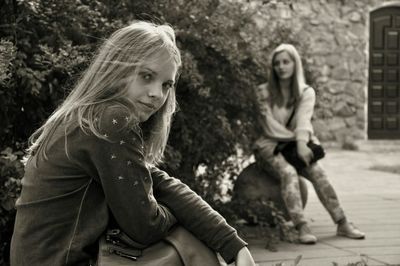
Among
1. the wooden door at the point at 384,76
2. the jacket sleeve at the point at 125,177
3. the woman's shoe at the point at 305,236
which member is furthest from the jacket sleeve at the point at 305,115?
the wooden door at the point at 384,76

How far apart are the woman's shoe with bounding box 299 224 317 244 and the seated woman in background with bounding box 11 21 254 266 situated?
271cm

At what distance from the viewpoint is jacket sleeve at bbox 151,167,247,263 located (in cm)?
238

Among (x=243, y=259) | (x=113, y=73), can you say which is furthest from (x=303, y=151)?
(x=113, y=73)

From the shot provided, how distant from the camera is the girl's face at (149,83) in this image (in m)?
2.38

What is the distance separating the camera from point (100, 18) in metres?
4.29

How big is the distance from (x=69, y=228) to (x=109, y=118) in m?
0.37

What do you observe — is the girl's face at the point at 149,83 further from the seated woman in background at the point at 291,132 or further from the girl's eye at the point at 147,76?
the seated woman in background at the point at 291,132

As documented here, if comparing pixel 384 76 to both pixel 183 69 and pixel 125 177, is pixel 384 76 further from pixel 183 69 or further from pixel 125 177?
pixel 125 177

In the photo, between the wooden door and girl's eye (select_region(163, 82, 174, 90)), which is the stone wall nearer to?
the wooden door

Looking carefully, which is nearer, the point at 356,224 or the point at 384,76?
the point at 356,224

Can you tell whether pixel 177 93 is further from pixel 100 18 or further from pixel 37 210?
pixel 37 210

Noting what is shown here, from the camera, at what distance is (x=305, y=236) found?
16.6 ft

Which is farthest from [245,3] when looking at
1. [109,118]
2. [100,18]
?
[109,118]

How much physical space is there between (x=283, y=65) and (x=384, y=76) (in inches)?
363
